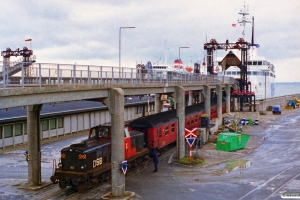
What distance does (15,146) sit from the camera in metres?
35.0

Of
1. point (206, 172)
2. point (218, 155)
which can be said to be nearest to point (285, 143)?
point (218, 155)

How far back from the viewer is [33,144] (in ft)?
67.6

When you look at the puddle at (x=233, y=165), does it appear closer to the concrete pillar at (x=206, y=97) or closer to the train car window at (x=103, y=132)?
the train car window at (x=103, y=132)

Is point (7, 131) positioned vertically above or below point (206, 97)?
below

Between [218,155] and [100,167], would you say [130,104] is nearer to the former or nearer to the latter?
[218,155]

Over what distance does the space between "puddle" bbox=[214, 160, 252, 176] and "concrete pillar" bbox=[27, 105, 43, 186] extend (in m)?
11.6

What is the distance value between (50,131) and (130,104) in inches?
695

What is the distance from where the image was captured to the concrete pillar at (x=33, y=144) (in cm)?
2041

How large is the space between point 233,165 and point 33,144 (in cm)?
1438

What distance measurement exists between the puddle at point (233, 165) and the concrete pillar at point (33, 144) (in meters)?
11.6

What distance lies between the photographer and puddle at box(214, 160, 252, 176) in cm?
2399

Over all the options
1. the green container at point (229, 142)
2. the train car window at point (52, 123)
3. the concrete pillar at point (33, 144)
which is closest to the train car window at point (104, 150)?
the concrete pillar at point (33, 144)

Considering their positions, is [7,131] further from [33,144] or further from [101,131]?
[101,131]

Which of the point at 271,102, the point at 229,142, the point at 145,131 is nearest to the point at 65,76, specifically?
the point at 145,131
